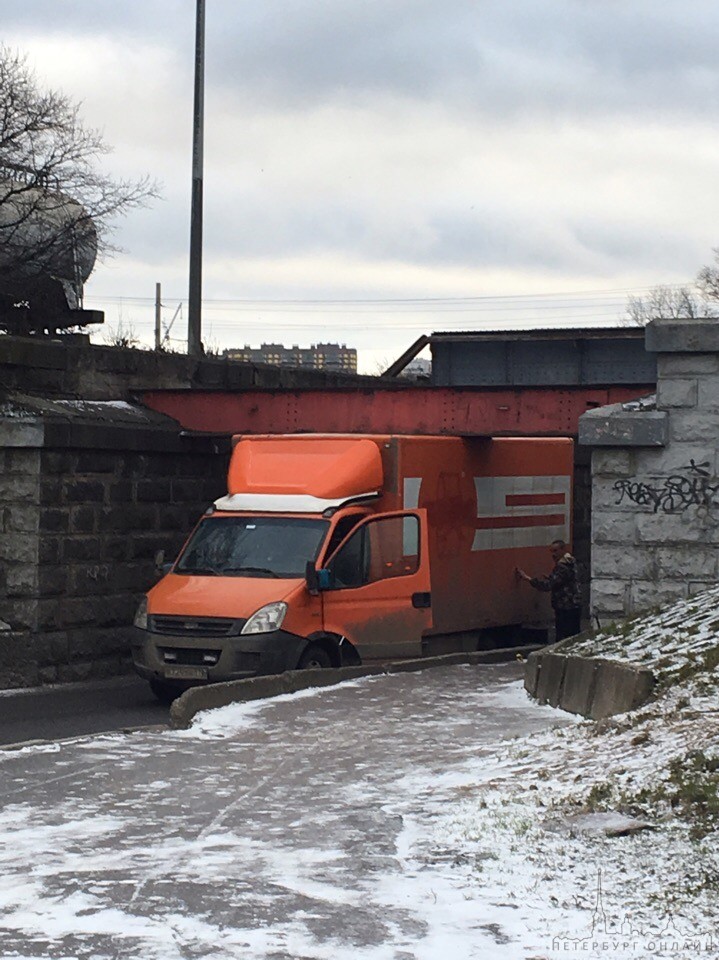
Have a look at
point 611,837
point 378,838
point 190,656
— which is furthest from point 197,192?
point 611,837

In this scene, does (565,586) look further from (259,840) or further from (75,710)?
(259,840)

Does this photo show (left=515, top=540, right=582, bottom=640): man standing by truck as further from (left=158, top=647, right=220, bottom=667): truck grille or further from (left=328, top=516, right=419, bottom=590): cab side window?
(left=158, top=647, right=220, bottom=667): truck grille

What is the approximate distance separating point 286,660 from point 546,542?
6.90 meters

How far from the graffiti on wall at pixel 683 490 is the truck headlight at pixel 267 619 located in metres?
3.93

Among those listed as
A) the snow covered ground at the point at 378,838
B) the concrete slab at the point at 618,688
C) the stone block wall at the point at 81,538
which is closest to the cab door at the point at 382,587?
the snow covered ground at the point at 378,838

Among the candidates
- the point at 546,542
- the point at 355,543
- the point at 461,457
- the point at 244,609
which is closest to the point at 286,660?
the point at 244,609

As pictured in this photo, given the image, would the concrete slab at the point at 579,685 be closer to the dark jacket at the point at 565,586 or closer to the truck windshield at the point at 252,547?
the truck windshield at the point at 252,547

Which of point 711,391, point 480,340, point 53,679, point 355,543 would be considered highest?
point 480,340

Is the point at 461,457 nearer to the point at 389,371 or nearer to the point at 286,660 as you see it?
the point at 286,660

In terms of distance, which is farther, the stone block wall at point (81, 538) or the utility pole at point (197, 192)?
the utility pole at point (197, 192)

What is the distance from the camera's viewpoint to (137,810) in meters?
9.55

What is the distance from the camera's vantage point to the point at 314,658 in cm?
1698

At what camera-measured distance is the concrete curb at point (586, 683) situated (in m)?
11.7

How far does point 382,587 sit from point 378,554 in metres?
0.38
